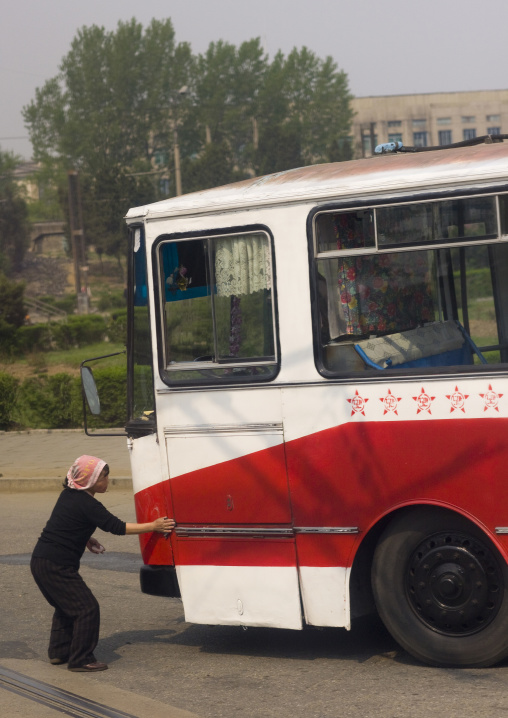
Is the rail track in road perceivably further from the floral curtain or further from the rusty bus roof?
the rusty bus roof

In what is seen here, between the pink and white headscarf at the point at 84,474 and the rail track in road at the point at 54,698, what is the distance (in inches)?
44.6

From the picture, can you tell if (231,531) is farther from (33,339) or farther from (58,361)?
(33,339)

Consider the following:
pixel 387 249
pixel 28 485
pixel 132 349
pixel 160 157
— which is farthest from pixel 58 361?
pixel 160 157

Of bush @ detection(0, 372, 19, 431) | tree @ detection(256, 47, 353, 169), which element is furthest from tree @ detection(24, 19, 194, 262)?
bush @ detection(0, 372, 19, 431)

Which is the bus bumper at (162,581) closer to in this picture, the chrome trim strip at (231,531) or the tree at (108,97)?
the chrome trim strip at (231,531)

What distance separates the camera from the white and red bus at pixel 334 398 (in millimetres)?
5383

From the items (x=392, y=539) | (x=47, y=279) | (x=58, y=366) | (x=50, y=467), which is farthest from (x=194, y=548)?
(x=47, y=279)

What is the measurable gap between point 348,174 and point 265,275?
0.74 m

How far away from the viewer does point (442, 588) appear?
5.47m

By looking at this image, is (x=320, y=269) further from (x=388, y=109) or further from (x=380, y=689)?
(x=388, y=109)

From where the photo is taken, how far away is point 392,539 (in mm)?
5586

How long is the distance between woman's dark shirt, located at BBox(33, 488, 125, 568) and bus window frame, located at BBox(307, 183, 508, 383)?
1.56 metres

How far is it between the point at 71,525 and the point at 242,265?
185 centimetres

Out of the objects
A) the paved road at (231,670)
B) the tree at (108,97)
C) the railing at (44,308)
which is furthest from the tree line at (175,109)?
the paved road at (231,670)
